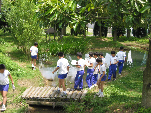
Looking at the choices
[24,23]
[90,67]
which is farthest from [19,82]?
[24,23]

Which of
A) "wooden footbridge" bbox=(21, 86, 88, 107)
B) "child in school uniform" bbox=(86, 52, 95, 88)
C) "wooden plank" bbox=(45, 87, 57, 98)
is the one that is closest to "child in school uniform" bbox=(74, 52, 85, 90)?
"wooden footbridge" bbox=(21, 86, 88, 107)

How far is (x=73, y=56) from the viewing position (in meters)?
17.0

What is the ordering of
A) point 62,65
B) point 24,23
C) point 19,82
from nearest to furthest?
point 62,65 → point 19,82 → point 24,23

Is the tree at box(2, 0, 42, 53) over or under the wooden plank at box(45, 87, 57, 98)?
over

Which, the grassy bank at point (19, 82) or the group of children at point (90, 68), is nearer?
the grassy bank at point (19, 82)

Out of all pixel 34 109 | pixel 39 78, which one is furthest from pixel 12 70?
pixel 34 109

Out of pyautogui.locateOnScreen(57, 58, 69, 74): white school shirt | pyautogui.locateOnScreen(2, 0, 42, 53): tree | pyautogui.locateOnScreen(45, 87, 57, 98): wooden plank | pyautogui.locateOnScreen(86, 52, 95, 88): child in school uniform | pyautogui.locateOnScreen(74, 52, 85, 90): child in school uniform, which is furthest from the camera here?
pyautogui.locateOnScreen(2, 0, 42, 53): tree

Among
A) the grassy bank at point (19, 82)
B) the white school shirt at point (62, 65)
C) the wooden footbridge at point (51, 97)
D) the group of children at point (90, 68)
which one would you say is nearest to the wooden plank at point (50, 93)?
the wooden footbridge at point (51, 97)

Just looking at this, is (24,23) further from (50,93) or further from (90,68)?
(50,93)

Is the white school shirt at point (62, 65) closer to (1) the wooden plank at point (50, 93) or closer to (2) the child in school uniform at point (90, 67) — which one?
(1) the wooden plank at point (50, 93)

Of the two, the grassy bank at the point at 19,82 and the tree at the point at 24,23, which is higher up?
the tree at the point at 24,23

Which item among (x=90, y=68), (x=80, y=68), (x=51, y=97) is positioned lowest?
(x=51, y=97)

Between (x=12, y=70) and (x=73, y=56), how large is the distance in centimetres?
757

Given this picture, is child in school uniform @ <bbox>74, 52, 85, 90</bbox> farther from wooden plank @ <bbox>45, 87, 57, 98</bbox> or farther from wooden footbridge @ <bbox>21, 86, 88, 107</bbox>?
wooden plank @ <bbox>45, 87, 57, 98</bbox>
